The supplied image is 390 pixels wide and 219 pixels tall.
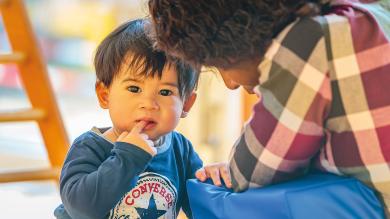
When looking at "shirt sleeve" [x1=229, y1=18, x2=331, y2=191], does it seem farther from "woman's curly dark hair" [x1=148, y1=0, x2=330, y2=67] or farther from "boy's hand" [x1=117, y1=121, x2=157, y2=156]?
"boy's hand" [x1=117, y1=121, x2=157, y2=156]

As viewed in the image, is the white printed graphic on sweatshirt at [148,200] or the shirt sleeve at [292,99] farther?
the white printed graphic on sweatshirt at [148,200]

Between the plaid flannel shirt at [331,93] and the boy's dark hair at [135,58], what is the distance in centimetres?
27

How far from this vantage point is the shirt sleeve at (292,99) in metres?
0.75

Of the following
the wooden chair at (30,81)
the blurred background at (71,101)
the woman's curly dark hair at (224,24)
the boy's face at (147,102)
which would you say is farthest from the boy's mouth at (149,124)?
the blurred background at (71,101)

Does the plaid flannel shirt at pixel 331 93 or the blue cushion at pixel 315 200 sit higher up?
the plaid flannel shirt at pixel 331 93

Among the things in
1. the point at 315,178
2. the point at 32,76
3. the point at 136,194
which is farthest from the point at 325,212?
the point at 32,76

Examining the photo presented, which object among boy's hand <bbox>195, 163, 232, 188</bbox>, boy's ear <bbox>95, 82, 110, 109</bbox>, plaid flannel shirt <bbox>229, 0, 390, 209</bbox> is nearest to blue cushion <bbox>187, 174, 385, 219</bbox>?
plaid flannel shirt <bbox>229, 0, 390, 209</bbox>

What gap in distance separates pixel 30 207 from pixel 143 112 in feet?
5.20

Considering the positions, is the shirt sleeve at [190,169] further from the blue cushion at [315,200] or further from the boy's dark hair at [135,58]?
the blue cushion at [315,200]

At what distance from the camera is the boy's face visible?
1.02m

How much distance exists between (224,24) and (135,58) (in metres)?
0.28

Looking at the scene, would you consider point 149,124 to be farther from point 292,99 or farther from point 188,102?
point 292,99

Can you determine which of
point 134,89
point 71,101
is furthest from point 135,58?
point 71,101

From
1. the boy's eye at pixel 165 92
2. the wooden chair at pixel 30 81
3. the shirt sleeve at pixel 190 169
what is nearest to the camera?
the boy's eye at pixel 165 92
